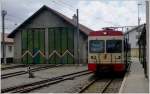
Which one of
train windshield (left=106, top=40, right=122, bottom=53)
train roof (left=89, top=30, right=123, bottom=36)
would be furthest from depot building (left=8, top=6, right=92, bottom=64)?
train windshield (left=106, top=40, right=122, bottom=53)

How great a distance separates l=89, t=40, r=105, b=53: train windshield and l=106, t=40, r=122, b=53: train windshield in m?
0.31

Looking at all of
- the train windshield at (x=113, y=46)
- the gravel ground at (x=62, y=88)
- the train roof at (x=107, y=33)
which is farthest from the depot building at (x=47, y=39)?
the gravel ground at (x=62, y=88)

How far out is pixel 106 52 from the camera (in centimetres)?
2286

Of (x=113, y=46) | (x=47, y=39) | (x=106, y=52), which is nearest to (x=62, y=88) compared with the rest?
(x=106, y=52)

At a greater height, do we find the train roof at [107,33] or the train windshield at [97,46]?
the train roof at [107,33]

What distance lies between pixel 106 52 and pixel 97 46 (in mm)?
679

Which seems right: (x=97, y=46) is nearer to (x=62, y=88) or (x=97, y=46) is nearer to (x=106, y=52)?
(x=106, y=52)

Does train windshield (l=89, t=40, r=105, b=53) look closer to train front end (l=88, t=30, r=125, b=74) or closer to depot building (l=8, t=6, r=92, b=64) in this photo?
train front end (l=88, t=30, r=125, b=74)

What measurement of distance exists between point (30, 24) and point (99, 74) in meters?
23.1

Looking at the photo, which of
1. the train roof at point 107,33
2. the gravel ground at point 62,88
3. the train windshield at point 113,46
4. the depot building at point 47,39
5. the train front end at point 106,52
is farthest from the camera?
the depot building at point 47,39

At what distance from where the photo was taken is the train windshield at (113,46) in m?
22.7

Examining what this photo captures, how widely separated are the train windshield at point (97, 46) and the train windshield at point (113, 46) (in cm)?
31

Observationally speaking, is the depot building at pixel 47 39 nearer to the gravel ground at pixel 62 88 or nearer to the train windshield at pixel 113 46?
the train windshield at pixel 113 46

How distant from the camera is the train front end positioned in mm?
22609
